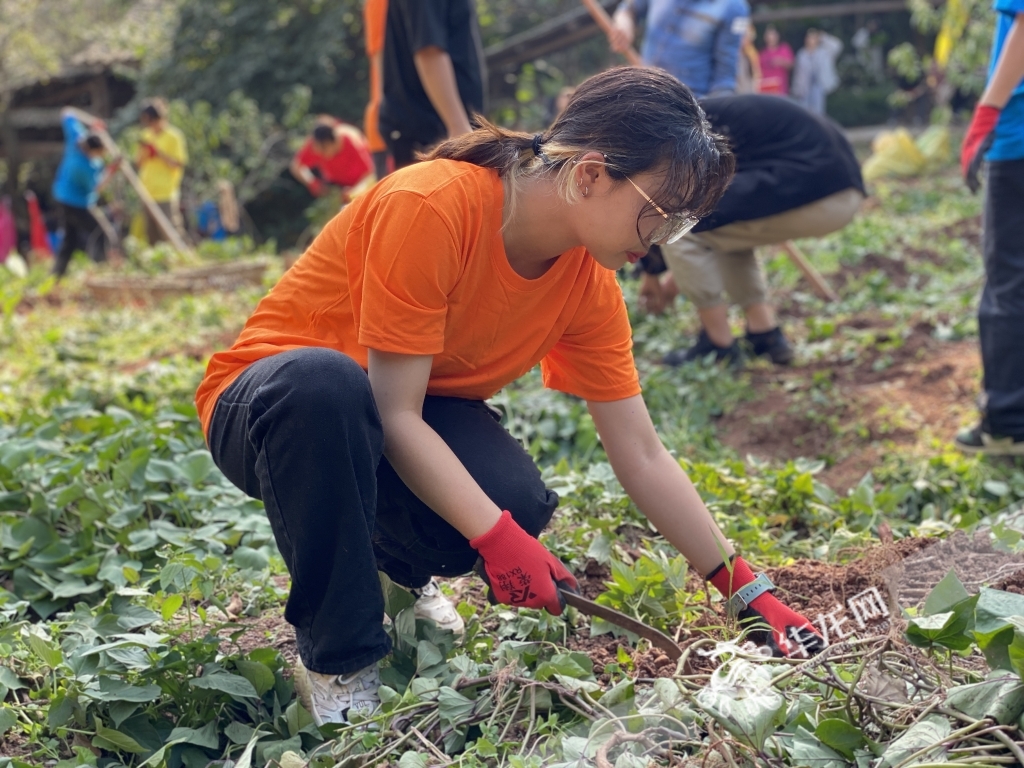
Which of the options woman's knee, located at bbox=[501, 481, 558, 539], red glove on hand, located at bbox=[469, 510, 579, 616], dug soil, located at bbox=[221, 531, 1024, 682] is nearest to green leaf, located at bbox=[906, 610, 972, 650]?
dug soil, located at bbox=[221, 531, 1024, 682]

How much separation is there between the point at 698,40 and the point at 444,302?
328 centimetres

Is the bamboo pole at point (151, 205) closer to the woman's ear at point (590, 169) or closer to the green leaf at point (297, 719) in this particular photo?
the green leaf at point (297, 719)

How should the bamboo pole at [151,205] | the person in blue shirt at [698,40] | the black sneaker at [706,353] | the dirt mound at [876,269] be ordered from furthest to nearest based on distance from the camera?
1. the bamboo pole at [151,205]
2. the dirt mound at [876,269]
3. the person in blue shirt at [698,40]
4. the black sneaker at [706,353]

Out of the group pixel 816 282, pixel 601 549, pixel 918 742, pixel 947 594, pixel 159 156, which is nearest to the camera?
pixel 918 742

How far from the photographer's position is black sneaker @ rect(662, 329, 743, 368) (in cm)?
394

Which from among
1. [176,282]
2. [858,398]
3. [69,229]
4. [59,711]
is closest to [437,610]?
[59,711]

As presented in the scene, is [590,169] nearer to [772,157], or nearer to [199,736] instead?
[199,736]

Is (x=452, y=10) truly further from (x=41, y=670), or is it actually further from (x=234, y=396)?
(x=41, y=670)

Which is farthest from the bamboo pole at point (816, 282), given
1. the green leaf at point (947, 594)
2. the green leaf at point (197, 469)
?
the green leaf at point (947, 594)

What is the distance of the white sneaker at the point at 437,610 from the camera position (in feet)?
6.26

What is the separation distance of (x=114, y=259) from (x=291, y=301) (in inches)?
Result: 284

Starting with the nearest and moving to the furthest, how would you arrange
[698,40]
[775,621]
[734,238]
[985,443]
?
[775,621]
[985,443]
[734,238]
[698,40]

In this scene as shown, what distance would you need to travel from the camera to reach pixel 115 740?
1.60 metres

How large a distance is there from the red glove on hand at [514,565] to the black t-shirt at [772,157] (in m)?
2.26
